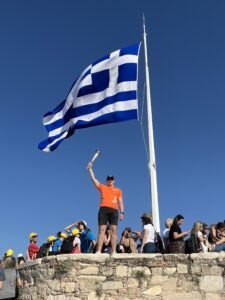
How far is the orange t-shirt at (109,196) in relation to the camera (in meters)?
9.55

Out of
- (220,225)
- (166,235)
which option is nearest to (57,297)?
(166,235)

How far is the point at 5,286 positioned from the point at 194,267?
460cm

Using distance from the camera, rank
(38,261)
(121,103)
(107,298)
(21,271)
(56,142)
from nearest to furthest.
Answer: (107,298)
(38,261)
(21,271)
(121,103)
(56,142)

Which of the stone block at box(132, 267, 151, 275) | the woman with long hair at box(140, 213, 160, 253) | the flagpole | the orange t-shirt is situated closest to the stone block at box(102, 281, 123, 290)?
the stone block at box(132, 267, 151, 275)

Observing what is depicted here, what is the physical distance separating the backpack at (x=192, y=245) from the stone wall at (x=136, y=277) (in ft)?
1.53

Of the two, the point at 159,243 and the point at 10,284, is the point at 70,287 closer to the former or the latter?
the point at 159,243

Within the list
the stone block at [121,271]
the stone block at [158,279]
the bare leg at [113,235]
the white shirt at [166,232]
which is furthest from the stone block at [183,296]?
the white shirt at [166,232]

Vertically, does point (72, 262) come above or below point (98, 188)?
below

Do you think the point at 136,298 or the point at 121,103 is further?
the point at 121,103

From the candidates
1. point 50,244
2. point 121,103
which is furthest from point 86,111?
point 50,244

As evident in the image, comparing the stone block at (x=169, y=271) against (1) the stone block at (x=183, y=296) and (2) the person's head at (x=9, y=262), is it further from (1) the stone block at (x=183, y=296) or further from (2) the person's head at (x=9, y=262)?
(2) the person's head at (x=9, y=262)

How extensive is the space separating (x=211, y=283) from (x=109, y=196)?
276cm

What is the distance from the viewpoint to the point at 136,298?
888 centimetres

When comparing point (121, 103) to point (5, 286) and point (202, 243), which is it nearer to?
point (202, 243)
